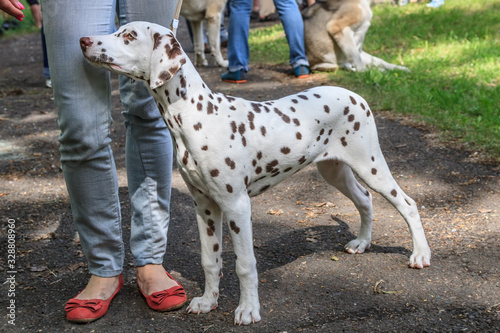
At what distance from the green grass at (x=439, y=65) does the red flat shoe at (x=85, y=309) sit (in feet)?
11.9

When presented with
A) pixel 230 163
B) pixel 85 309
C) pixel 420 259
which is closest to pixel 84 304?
pixel 85 309

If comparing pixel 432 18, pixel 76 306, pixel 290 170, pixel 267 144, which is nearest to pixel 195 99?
pixel 267 144

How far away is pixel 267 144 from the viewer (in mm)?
3014

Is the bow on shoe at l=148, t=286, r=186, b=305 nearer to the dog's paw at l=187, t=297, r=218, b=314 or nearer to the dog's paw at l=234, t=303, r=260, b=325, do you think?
the dog's paw at l=187, t=297, r=218, b=314

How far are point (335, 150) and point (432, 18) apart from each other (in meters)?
8.17

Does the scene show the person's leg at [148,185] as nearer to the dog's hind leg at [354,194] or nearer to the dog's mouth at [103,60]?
the dog's mouth at [103,60]

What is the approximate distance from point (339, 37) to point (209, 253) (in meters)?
6.13

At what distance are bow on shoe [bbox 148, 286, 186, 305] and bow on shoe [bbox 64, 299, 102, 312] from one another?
10.7 inches

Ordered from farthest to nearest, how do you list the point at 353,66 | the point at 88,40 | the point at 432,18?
the point at 432,18 → the point at 353,66 → the point at 88,40

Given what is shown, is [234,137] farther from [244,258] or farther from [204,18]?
[204,18]

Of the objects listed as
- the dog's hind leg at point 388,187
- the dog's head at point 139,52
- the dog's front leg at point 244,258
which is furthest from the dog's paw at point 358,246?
the dog's head at point 139,52

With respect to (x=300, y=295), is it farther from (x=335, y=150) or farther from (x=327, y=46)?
(x=327, y=46)

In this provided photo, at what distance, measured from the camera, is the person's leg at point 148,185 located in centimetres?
319

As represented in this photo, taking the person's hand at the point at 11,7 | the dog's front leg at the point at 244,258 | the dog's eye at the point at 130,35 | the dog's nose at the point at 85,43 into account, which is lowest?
the dog's front leg at the point at 244,258
